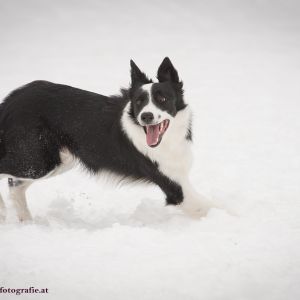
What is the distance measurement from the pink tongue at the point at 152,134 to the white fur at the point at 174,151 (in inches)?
6.4

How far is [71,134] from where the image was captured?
5.43 metres

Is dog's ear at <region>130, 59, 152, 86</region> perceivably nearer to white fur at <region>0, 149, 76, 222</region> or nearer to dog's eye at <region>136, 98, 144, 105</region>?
dog's eye at <region>136, 98, 144, 105</region>

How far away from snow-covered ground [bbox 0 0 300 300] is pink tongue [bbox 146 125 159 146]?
0.97 meters

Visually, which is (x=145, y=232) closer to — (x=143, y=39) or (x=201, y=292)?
(x=201, y=292)

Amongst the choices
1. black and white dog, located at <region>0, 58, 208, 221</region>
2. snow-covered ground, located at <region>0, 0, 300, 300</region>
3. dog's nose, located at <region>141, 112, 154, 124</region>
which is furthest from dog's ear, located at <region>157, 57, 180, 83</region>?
snow-covered ground, located at <region>0, 0, 300, 300</region>

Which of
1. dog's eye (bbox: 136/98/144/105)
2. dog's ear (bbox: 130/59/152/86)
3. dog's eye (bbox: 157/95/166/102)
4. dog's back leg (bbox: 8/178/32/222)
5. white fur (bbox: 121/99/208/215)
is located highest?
dog's ear (bbox: 130/59/152/86)

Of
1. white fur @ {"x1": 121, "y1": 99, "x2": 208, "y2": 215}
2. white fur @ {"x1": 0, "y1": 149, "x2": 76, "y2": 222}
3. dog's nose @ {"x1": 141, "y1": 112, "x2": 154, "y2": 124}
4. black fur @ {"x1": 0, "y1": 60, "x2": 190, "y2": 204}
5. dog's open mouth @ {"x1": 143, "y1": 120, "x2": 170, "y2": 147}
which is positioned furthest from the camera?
white fur @ {"x1": 0, "y1": 149, "x2": 76, "y2": 222}

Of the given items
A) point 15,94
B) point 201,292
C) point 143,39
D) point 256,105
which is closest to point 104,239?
point 201,292

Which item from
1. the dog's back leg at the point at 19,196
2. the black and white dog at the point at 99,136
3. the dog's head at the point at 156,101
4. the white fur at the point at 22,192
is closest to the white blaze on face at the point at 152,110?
the dog's head at the point at 156,101

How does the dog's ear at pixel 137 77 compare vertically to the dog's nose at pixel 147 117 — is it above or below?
above

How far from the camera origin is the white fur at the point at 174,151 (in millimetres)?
5219

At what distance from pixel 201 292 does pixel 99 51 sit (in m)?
17.8

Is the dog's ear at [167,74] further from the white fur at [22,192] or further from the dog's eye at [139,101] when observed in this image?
the white fur at [22,192]

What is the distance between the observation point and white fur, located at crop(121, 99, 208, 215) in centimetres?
522
